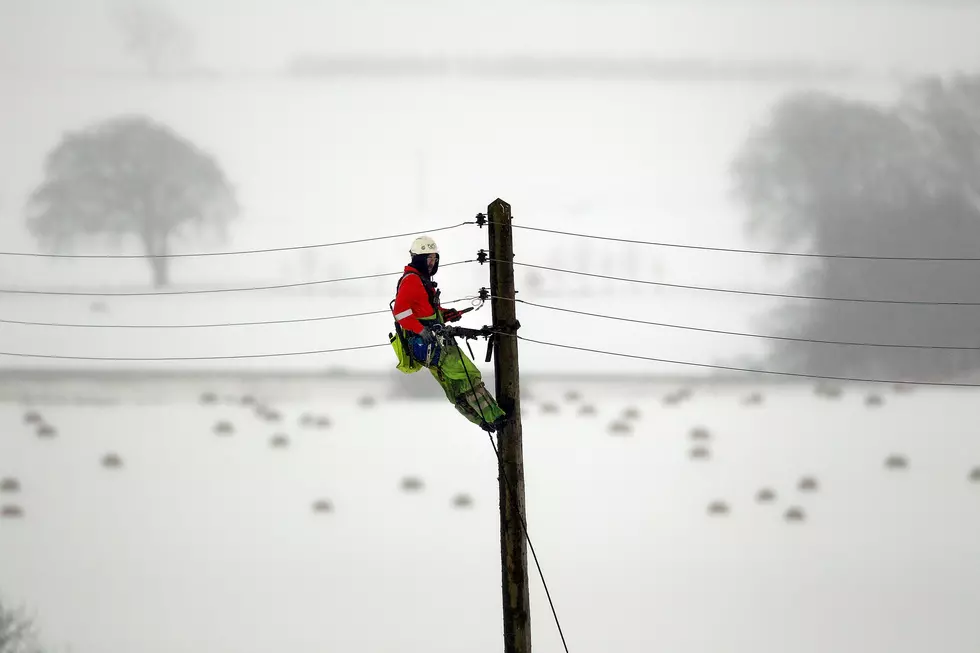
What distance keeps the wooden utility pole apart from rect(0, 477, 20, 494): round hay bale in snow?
28214mm

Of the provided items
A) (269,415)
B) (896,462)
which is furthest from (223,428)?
(896,462)

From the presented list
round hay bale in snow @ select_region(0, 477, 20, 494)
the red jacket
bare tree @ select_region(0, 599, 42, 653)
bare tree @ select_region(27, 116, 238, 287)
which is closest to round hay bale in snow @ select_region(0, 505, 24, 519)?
round hay bale in snow @ select_region(0, 477, 20, 494)

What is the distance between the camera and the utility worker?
9867 mm

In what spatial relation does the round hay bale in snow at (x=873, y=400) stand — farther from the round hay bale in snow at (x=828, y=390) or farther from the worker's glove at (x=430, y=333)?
the worker's glove at (x=430, y=333)

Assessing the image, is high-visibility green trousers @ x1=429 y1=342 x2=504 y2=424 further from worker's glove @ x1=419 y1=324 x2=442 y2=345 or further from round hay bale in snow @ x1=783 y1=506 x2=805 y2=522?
round hay bale in snow @ x1=783 y1=506 x2=805 y2=522

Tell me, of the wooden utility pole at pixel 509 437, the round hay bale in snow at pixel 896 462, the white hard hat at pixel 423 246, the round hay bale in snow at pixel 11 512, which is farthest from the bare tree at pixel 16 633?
the round hay bale in snow at pixel 896 462

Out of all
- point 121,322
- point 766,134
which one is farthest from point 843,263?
point 121,322

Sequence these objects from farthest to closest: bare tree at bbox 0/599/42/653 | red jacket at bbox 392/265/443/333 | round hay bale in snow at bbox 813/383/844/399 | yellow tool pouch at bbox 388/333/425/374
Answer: round hay bale in snow at bbox 813/383/844/399
bare tree at bbox 0/599/42/653
yellow tool pouch at bbox 388/333/425/374
red jacket at bbox 392/265/443/333

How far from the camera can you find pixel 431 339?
9953mm

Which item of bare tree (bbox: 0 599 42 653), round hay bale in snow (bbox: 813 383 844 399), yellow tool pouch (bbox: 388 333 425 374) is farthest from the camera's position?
round hay bale in snow (bbox: 813 383 844 399)

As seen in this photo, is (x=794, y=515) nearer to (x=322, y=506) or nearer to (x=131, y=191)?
(x=322, y=506)

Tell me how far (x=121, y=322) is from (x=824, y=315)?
3286 centimetres

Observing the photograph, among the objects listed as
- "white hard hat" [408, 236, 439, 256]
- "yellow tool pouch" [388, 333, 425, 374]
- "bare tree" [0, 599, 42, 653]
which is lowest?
"bare tree" [0, 599, 42, 653]

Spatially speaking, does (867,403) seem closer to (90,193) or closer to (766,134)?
(766,134)
